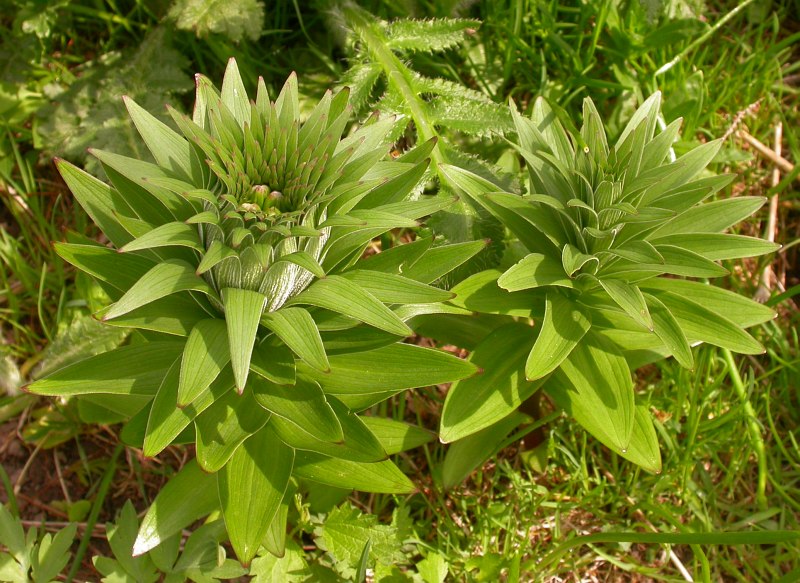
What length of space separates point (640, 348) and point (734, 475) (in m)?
1.01

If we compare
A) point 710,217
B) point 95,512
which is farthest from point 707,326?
point 95,512

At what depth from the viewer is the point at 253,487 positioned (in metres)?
2.05

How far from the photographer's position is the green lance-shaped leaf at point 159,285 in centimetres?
163

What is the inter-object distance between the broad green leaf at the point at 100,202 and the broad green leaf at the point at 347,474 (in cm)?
83

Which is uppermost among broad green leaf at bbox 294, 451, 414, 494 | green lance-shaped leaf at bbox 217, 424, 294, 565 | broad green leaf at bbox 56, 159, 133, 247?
broad green leaf at bbox 56, 159, 133, 247

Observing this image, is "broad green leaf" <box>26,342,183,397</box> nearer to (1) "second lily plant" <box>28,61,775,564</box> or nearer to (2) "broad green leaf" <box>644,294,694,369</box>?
(1) "second lily plant" <box>28,61,775,564</box>

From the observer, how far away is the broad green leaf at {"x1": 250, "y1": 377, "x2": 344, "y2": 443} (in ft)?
6.20

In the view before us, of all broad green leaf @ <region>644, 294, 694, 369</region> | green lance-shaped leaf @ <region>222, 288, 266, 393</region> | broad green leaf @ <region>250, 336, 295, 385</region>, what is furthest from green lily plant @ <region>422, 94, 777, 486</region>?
green lance-shaped leaf @ <region>222, 288, 266, 393</region>

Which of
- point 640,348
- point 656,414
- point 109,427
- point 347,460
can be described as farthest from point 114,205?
point 656,414

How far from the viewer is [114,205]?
1970 mm

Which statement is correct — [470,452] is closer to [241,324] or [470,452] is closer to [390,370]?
[390,370]

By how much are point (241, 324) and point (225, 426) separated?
0.40 meters

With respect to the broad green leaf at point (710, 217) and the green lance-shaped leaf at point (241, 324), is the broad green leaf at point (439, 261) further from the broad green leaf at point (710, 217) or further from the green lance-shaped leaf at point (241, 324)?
the broad green leaf at point (710, 217)

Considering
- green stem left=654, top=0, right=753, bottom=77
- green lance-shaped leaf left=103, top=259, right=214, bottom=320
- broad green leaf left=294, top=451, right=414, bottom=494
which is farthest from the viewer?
green stem left=654, top=0, right=753, bottom=77
